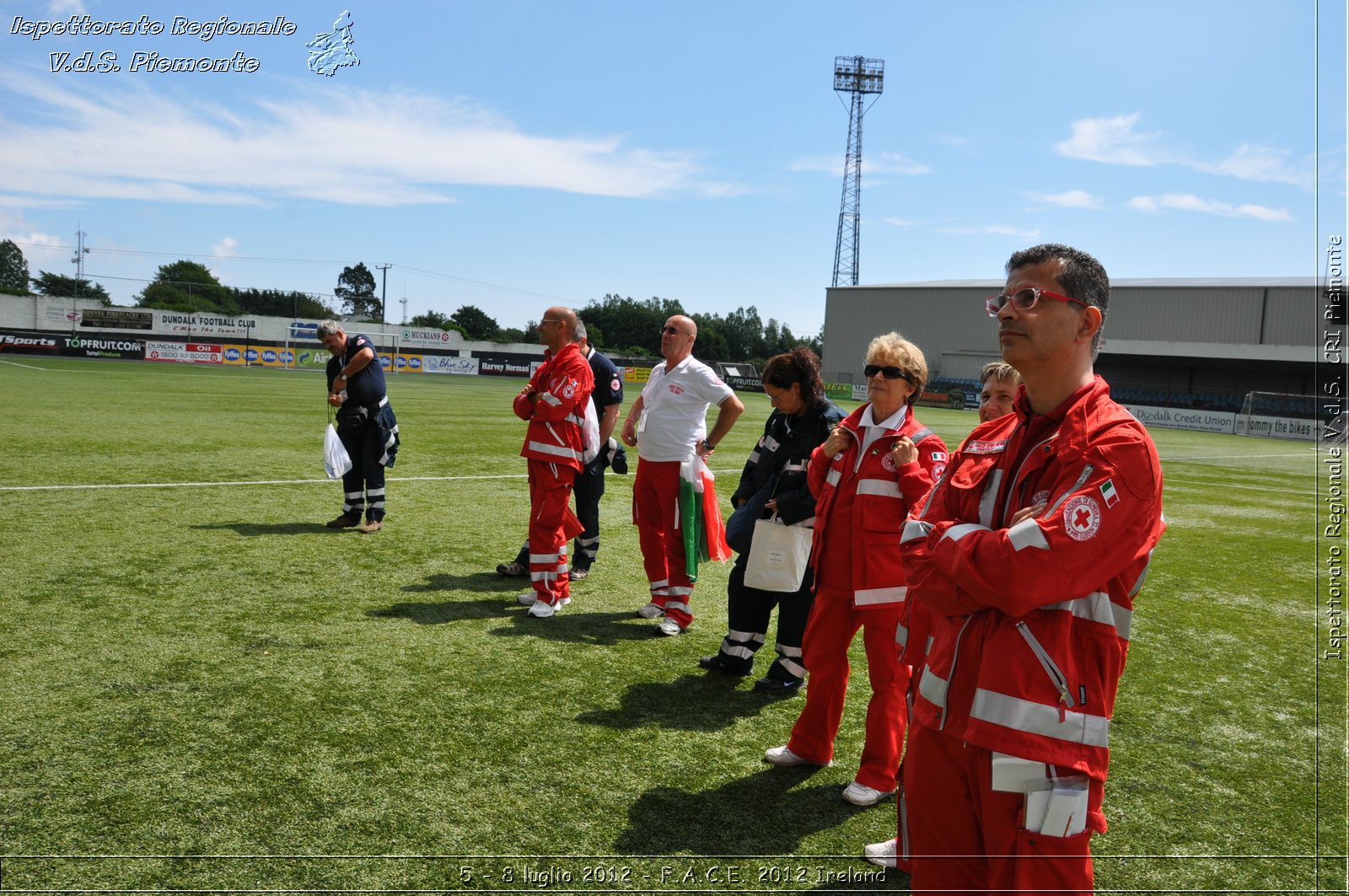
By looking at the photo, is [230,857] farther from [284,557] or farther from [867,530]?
[284,557]

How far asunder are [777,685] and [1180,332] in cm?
5443

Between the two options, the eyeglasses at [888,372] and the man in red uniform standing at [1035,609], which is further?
the eyeglasses at [888,372]

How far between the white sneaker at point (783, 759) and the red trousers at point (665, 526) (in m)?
2.22

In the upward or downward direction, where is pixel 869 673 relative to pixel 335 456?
downward

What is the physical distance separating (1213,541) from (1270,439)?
1284 inches

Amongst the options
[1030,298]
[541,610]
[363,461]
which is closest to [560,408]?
[541,610]

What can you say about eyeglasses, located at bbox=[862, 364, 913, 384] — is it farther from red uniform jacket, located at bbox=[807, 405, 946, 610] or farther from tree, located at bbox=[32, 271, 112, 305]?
tree, located at bbox=[32, 271, 112, 305]

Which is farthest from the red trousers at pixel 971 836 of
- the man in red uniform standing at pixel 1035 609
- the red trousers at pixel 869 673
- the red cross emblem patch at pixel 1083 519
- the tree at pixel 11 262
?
the tree at pixel 11 262

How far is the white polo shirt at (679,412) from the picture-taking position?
654cm

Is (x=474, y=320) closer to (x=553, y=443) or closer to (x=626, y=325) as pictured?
(x=626, y=325)

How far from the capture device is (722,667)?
225 inches

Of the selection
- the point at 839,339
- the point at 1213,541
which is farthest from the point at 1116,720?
the point at 839,339

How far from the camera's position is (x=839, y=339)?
67.5m

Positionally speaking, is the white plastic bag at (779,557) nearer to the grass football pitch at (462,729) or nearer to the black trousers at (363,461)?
the grass football pitch at (462,729)
